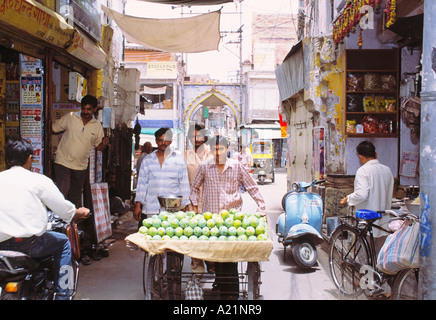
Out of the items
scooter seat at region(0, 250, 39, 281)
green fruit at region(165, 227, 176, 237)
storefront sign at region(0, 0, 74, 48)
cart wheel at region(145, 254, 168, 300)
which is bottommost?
cart wheel at region(145, 254, 168, 300)

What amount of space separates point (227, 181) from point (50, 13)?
126 inches

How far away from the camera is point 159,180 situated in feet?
16.0

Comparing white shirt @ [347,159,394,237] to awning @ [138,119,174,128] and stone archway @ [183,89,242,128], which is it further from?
stone archway @ [183,89,242,128]

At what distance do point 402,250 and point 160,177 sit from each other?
2.76 m

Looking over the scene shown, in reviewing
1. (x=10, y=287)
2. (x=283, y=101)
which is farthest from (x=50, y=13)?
(x=283, y=101)

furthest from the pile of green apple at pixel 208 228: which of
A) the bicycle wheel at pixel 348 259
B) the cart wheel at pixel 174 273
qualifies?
the bicycle wheel at pixel 348 259

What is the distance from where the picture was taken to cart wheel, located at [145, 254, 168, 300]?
11.9ft

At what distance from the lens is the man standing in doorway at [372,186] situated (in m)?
4.77

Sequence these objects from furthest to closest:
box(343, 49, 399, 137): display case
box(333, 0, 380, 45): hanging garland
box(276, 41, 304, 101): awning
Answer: box(276, 41, 304, 101): awning
box(343, 49, 399, 137): display case
box(333, 0, 380, 45): hanging garland

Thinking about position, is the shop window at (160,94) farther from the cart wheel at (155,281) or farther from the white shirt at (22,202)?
the white shirt at (22,202)

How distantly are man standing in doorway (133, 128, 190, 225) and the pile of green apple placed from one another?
3.89ft

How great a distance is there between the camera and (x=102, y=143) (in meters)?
6.24

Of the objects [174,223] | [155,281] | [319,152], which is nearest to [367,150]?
[174,223]

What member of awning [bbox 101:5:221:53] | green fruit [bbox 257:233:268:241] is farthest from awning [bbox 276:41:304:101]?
green fruit [bbox 257:233:268:241]
